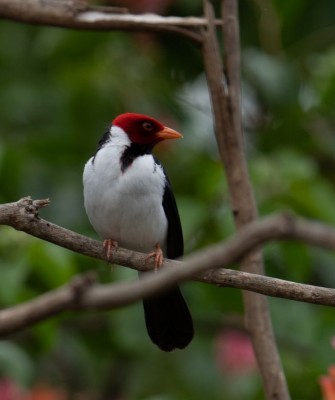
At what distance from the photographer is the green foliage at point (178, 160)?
477cm

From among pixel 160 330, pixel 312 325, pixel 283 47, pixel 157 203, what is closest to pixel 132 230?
pixel 157 203

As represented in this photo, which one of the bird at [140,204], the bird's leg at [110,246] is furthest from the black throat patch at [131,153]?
the bird's leg at [110,246]

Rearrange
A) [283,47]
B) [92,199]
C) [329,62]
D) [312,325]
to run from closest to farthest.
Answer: [92,199], [312,325], [329,62], [283,47]

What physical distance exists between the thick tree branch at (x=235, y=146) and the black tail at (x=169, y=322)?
36 centimetres

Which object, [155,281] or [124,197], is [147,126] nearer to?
[124,197]

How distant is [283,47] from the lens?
20.1ft

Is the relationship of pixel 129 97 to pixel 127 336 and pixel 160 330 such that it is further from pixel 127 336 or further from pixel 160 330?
pixel 160 330

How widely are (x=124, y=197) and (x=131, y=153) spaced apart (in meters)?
0.24

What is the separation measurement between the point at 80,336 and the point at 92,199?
1512 millimetres

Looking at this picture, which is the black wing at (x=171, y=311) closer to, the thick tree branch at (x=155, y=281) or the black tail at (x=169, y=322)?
the black tail at (x=169, y=322)

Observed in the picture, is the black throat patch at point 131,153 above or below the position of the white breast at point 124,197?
above

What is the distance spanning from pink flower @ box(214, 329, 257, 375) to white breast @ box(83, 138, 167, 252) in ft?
4.49

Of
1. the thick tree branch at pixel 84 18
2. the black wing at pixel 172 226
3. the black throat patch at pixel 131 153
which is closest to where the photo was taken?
the thick tree branch at pixel 84 18

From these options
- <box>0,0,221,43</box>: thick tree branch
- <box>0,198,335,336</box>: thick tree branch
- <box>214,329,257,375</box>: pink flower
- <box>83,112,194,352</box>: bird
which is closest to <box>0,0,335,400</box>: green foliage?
<box>214,329,257,375</box>: pink flower
